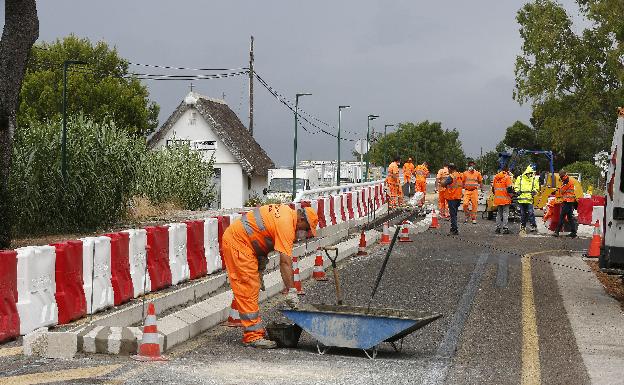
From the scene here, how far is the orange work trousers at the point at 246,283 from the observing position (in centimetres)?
1089

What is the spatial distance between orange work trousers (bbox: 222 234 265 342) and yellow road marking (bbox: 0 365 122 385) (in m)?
1.93

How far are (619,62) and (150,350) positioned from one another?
162ft

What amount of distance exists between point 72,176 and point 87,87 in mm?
51773

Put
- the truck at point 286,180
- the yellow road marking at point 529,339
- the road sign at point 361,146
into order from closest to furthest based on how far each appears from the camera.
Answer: the yellow road marking at point 529,339 → the road sign at point 361,146 → the truck at point 286,180

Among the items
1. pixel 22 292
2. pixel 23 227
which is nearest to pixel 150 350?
pixel 22 292

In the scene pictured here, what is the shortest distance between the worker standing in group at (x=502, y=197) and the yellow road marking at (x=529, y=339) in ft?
33.8

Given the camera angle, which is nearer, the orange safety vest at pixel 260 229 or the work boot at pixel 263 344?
the work boot at pixel 263 344

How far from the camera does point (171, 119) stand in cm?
6956

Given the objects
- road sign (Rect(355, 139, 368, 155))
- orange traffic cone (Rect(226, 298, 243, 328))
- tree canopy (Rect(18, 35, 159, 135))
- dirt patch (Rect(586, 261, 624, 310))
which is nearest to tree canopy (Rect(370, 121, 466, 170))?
tree canopy (Rect(18, 35, 159, 135))

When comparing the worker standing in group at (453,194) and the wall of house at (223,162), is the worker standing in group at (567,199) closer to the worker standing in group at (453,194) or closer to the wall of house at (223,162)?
the worker standing in group at (453,194)

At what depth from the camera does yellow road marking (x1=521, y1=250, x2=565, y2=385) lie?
9.34m

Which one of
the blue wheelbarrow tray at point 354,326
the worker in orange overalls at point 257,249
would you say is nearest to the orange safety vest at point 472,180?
the worker in orange overalls at point 257,249

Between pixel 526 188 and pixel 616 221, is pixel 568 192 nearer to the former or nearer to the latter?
pixel 526 188

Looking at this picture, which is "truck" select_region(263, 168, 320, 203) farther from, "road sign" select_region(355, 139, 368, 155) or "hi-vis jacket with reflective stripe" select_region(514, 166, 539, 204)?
"hi-vis jacket with reflective stripe" select_region(514, 166, 539, 204)
